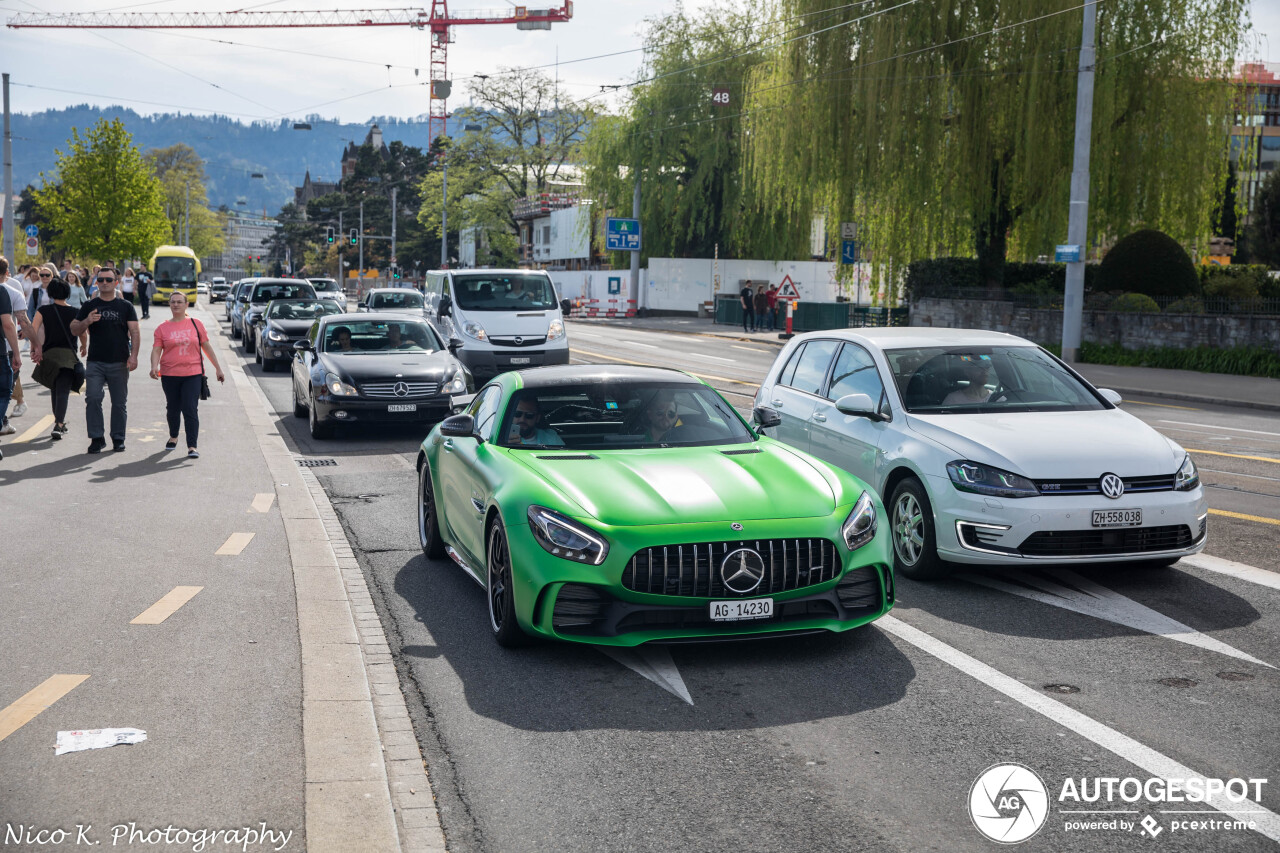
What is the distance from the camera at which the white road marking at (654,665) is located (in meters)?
5.77

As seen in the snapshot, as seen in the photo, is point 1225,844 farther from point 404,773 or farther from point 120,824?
point 120,824

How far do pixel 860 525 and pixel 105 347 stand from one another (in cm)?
994

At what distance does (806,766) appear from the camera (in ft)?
A: 15.6

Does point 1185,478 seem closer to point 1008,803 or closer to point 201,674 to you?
point 1008,803

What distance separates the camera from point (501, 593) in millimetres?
6422

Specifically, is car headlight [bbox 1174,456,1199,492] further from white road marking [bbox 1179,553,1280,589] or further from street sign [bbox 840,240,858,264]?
street sign [bbox 840,240,858,264]

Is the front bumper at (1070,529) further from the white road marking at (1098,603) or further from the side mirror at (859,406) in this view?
the side mirror at (859,406)

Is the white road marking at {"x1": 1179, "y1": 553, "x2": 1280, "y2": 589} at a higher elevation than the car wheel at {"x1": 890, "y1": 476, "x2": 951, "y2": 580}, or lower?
lower

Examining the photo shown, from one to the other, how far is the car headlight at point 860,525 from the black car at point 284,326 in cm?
2059

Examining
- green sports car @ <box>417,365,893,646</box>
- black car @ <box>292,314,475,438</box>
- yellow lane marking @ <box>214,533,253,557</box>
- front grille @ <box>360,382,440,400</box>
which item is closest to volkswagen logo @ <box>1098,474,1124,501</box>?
green sports car @ <box>417,365,893,646</box>

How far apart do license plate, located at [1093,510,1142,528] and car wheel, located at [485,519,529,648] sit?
10.6ft

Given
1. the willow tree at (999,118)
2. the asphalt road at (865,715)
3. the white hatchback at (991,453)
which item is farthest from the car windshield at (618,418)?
the willow tree at (999,118)

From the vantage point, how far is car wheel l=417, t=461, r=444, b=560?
335 inches

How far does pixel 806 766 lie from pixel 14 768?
2851 millimetres
